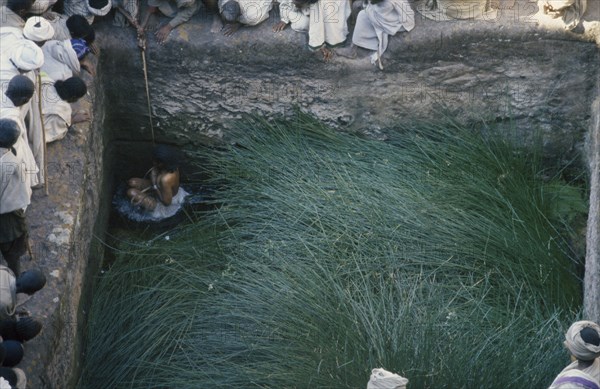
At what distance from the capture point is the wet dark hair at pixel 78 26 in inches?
316

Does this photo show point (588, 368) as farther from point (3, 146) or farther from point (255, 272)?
point (3, 146)

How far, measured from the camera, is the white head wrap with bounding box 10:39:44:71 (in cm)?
696

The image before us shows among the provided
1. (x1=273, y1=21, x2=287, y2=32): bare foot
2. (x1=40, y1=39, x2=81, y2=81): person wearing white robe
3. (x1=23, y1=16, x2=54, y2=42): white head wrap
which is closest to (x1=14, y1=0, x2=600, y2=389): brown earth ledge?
(x1=273, y1=21, x2=287, y2=32): bare foot

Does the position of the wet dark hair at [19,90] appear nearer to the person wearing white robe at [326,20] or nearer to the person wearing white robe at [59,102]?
the person wearing white robe at [59,102]

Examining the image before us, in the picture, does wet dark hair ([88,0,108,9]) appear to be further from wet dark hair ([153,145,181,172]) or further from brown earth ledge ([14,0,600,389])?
wet dark hair ([153,145,181,172])

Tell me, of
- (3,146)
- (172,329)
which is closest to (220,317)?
(172,329)

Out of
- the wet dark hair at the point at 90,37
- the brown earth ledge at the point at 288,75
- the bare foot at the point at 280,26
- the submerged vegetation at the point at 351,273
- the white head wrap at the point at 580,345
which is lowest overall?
the submerged vegetation at the point at 351,273

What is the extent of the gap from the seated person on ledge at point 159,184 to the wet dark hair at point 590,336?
153 inches

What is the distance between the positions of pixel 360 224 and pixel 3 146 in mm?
2406

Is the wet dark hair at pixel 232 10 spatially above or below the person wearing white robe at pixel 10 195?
above

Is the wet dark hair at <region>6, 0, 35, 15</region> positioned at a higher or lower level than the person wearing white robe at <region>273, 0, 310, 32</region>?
higher

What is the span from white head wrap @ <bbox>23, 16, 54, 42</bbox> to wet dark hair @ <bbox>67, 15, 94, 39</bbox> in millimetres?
677

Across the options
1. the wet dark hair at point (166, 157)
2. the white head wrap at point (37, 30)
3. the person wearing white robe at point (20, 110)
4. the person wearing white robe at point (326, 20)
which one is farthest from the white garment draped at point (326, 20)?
the person wearing white robe at point (20, 110)

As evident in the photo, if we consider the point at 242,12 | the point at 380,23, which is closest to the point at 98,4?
the point at 242,12
